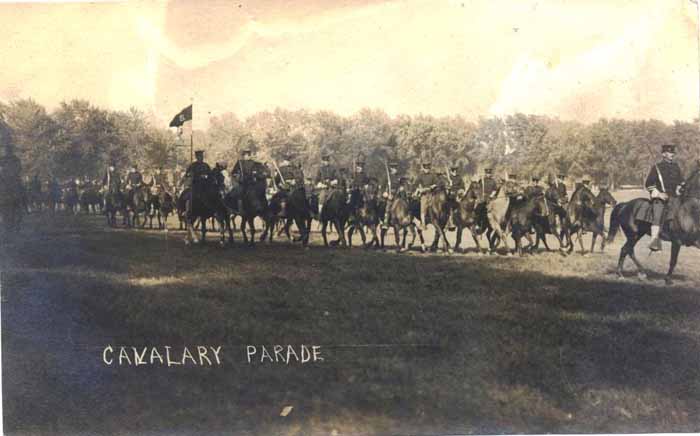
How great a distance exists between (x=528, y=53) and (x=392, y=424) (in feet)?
14.1

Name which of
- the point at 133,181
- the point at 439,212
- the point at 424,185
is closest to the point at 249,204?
the point at 133,181

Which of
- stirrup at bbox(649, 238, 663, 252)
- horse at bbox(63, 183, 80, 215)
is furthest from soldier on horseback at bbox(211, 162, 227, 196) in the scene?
stirrup at bbox(649, 238, 663, 252)

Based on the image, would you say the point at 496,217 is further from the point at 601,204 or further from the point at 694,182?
the point at 694,182

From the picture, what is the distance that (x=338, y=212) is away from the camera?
6.77 metres

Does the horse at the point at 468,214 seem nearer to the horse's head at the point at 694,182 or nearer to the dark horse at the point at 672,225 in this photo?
the dark horse at the point at 672,225

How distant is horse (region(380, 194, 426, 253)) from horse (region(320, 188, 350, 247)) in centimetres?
46

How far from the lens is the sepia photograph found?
6.30 metres

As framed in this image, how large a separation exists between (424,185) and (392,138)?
0.66m

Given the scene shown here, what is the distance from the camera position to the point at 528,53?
256 inches

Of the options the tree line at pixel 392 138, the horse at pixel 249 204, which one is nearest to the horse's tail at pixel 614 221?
the tree line at pixel 392 138

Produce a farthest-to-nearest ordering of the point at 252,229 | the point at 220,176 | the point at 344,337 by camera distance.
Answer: the point at 252,229
the point at 220,176
the point at 344,337

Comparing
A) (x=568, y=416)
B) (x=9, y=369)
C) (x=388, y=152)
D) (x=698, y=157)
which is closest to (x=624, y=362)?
(x=568, y=416)

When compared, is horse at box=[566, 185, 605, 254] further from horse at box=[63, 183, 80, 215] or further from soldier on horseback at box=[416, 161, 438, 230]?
horse at box=[63, 183, 80, 215]

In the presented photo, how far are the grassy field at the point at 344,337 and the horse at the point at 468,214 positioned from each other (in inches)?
10.0
